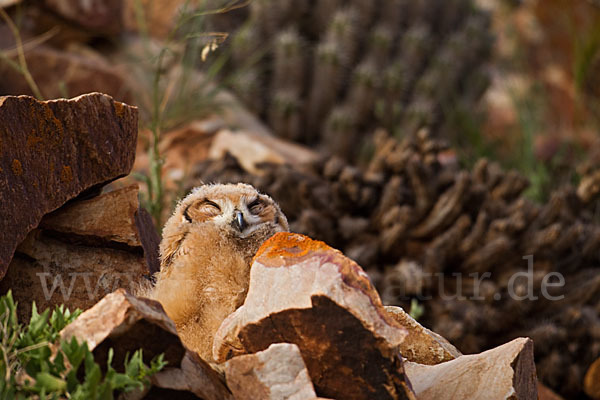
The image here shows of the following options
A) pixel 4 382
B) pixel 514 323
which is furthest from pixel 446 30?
A: pixel 4 382

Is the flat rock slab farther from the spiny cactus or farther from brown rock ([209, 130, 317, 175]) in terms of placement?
the spiny cactus

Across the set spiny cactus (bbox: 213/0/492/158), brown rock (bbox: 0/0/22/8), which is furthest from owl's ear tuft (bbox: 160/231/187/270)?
spiny cactus (bbox: 213/0/492/158)

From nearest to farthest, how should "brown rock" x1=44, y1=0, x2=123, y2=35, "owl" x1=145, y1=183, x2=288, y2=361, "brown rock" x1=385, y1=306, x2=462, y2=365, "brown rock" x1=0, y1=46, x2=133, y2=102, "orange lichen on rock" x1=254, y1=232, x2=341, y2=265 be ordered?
"orange lichen on rock" x1=254, y1=232, x2=341, y2=265
"owl" x1=145, y1=183, x2=288, y2=361
"brown rock" x1=385, y1=306, x2=462, y2=365
"brown rock" x1=0, y1=46, x2=133, y2=102
"brown rock" x1=44, y1=0, x2=123, y2=35

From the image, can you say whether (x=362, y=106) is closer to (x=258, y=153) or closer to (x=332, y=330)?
(x=258, y=153)

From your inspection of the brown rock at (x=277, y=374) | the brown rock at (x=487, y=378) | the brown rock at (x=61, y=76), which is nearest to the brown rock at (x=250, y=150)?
the brown rock at (x=61, y=76)

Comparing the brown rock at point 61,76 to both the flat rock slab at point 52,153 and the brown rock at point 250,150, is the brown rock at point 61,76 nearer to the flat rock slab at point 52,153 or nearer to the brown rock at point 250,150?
the brown rock at point 250,150

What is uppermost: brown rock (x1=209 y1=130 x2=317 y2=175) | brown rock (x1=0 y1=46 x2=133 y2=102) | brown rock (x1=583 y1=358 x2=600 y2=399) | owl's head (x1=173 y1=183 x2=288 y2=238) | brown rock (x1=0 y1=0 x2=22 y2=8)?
owl's head (x1=173 y1=183 x2=288 y2=238)

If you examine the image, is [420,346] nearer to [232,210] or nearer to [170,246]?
[232,210]
